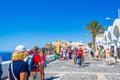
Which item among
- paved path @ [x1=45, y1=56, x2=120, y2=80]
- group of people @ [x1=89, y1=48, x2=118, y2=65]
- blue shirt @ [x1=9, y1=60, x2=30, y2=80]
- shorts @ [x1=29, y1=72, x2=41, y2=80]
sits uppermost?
→ group of people @ [x1=89, y1=48, x2=118, y2=65]

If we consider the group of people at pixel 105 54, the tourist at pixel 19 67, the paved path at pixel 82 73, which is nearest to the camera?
the tourist at pixel 19 67

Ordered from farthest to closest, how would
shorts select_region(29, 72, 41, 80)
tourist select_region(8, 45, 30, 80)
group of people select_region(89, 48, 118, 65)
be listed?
group of people select_region(89, 48, 118, 65) < shorts select_region(29, 72, 41, 80) < tourist select_region(8, 45, 30, 80)

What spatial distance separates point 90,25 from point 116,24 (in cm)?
3119

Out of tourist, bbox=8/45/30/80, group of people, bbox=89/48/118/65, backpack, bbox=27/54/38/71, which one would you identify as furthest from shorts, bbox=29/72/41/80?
group of people, bbox=89/48/118/65

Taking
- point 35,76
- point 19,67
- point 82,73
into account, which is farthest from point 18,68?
point 82,73

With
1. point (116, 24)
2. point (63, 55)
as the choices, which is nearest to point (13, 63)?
point (63, 55)

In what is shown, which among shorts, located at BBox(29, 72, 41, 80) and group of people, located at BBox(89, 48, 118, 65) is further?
group of people, located at BBox(89, 48, 118, 65)

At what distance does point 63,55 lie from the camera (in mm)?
34719

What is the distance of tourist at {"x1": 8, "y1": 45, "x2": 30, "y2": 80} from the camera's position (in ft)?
16.6

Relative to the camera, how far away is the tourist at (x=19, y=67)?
16.6ft

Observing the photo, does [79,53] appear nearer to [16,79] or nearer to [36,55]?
[36,55]

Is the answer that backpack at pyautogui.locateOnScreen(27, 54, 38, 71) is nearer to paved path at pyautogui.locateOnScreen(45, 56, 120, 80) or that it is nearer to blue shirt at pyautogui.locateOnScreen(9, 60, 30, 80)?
paved path at pyautogui.locateOnScreen(45, 56, 120, 80)

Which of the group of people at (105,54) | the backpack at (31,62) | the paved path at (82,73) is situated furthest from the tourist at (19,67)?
the group of people at (105,54)

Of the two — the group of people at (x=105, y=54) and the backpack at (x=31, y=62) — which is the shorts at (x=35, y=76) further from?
the group of people at (x=105, y=54)
